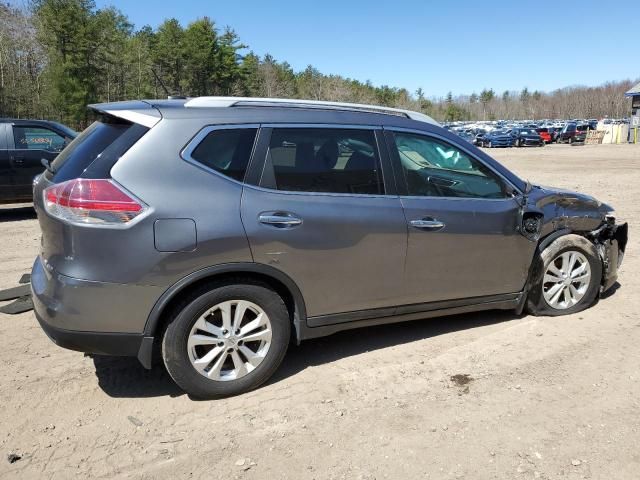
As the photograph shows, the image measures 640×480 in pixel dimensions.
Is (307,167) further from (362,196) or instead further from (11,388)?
(11,388)

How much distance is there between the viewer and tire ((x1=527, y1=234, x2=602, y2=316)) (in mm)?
4379

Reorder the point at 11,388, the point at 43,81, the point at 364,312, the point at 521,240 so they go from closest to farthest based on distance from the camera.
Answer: the point at 11,388, the point at 364,312, the point at 521,240, the point at 43,81

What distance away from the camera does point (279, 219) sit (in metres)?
3.21

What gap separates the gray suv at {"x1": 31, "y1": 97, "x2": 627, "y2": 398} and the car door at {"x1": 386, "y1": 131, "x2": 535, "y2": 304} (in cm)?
1

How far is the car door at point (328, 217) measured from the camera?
3.22 m

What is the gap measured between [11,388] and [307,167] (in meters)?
2.42

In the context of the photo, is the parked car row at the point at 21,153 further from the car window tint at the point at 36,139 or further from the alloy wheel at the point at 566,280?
the alloy wheel at the point at 566,280

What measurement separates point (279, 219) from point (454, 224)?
136 cm

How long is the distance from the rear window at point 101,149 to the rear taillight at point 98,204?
8 centimetres

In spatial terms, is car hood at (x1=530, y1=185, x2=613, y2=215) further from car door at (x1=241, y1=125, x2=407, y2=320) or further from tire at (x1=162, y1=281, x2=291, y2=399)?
tire at (x1=162, y1=281, x2=291, y2=399)

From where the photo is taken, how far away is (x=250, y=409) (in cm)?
322

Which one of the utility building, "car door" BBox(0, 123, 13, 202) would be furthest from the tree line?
the utility building

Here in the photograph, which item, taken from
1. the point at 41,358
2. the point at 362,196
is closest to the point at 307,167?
the point at 362,196

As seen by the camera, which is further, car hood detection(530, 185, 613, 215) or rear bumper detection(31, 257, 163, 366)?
car hood detection(530, 185, 613, 215)
